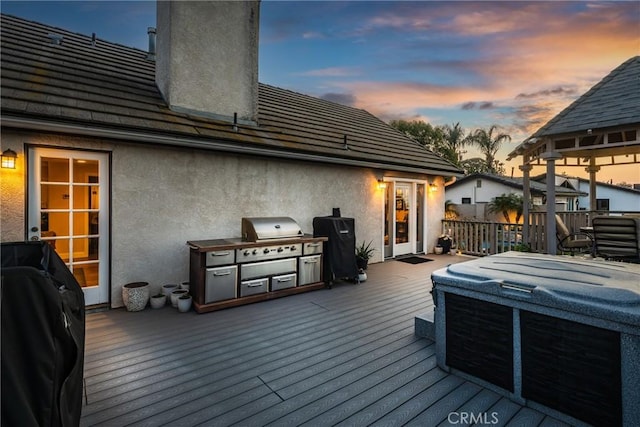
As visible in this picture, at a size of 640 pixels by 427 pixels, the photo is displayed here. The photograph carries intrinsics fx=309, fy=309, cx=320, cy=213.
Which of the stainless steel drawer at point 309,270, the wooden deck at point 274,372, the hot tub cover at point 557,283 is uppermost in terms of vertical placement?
the hot tub cover at point 557,283

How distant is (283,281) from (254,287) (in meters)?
0.53

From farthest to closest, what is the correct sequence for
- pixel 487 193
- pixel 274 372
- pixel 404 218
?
1. pixel 487 193
2. pixel 404 218
3. pixel 274 372

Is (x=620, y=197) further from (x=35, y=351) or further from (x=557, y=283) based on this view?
(x=35, y=351)

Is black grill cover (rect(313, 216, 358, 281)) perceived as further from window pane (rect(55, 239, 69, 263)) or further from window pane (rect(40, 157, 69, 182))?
window pane (rect(40, 157, 69, 182))

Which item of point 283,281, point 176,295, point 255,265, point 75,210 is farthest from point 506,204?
point 75,210

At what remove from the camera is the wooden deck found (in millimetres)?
2285

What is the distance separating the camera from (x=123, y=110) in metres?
4.81

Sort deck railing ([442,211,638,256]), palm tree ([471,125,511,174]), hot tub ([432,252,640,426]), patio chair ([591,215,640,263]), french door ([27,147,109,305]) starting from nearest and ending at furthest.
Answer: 1. hot tub ([432,252,640,426])
2. french door ([27,147,109,305])
3. patio chair ([591,215,640,263])
4. deck railing ([442,211,638,256])
5. palm tree ([471,125,511,174])

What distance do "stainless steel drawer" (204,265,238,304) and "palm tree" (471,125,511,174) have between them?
25987mm

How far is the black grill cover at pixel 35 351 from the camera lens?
120cm

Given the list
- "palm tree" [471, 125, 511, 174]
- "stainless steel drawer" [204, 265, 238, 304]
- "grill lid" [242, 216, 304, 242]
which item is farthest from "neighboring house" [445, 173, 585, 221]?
"stainless steel drawer" [204, 265, 238, 304]

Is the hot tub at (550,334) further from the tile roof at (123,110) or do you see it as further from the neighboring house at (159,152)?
the tile roof at (123,110)

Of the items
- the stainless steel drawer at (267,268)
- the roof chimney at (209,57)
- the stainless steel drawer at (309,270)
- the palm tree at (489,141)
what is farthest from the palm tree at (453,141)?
the stainless steel drawer at (267,268)

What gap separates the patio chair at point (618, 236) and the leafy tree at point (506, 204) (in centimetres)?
1310
